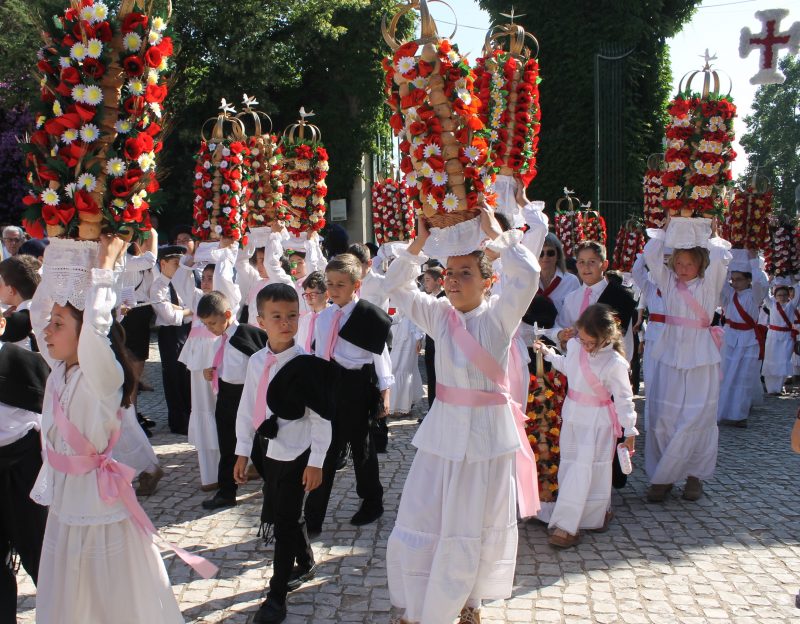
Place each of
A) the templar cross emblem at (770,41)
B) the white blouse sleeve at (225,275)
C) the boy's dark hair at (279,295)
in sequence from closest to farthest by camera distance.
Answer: the boy's dark hair at (279,295), the white blouse sleeve at (225,275), the templar cross emblem at (770,41)

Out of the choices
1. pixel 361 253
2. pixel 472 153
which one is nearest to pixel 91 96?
pixel 472 153

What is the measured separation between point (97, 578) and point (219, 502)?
2.92 meters

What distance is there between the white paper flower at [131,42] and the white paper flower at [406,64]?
4.41 ft

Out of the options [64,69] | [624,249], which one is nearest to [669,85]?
[624,249]

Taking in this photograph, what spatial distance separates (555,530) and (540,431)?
0.79 m

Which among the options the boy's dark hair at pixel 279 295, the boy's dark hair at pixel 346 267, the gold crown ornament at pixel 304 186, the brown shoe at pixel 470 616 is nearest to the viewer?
the brown shoe at pixel 470 616

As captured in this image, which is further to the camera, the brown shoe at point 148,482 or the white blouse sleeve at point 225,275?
the white blouse sleeve at point 225,275

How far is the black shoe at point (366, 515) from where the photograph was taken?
233 inches

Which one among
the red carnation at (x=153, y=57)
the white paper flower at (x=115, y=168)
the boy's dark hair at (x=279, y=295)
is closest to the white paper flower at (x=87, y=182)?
the white paper flower at (x=115, y=168)

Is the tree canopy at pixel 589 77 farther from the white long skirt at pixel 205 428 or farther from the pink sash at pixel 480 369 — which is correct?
the pink sash at pixel 480 369

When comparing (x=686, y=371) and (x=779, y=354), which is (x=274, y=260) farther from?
(x=779, y=354)

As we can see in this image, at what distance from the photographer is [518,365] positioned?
5.57 m

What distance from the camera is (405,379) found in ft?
32.6

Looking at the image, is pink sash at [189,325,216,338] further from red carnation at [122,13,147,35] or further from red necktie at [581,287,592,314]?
red carnation at [122,13,147,35]
